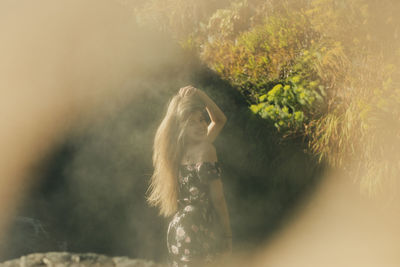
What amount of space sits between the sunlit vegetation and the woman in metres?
2.29

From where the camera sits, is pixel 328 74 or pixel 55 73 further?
pixel 55 73

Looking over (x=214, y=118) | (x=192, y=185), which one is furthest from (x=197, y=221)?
(x=214, y=118)

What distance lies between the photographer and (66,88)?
7.44 meters

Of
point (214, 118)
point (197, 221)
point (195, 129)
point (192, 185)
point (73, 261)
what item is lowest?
point (73, 261)

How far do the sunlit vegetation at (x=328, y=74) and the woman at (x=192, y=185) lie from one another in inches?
90.3

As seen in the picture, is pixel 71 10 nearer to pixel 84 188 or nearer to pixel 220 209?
pixel 84 188

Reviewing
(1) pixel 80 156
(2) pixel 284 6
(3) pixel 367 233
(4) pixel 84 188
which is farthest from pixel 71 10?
(3) pixel 367 233

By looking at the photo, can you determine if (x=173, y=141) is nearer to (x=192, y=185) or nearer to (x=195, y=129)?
(x=195, y=129)

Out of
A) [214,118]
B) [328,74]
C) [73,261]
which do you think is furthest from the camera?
[73,261]

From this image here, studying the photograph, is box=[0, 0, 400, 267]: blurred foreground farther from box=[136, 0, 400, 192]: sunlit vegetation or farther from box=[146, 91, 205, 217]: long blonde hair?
box=[146, 91, 205, 217]: long blonde hair

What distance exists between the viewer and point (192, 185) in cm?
367

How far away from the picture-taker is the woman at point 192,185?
11.9 feet

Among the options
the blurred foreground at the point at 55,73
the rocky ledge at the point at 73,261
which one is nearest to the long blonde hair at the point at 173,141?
the rocky ledge at the point at 73,261

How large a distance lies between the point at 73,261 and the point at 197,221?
10.4 ft
